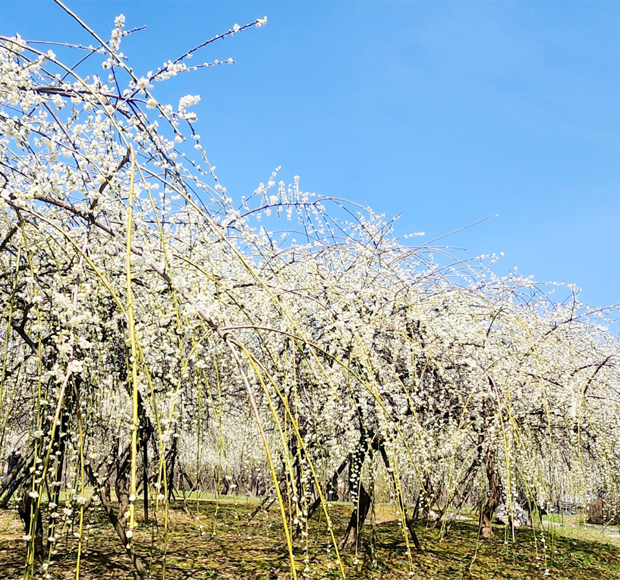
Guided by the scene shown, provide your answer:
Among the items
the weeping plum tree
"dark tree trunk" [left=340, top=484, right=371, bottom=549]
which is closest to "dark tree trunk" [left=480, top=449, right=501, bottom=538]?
the weeping plum tree

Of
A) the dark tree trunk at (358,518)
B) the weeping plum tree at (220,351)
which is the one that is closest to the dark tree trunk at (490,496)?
the weeping plum tree at (220,351)

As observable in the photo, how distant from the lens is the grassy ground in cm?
405

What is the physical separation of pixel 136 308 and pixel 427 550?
3.94 meters

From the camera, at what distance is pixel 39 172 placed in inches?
79.0

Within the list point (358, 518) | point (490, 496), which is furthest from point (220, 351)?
point (490, 496)

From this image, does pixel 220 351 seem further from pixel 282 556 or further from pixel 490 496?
pixel 490 496

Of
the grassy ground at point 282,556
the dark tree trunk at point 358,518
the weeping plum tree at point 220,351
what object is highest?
the weeping plum tree at point 220,351

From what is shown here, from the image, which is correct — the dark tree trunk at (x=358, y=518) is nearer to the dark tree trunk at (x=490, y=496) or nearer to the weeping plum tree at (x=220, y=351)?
the weeping plum tree at (x=220, y=351)

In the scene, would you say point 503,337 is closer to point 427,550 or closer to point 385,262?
point 385,262

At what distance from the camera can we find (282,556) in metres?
4.55

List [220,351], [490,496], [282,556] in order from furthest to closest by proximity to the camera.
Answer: [490,496], [282,556], [220,351]

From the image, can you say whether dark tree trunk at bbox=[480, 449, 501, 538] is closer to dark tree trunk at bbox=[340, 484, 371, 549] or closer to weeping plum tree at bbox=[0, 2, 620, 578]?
weeping plum tree at bbox=[0, 2, 620, 578]

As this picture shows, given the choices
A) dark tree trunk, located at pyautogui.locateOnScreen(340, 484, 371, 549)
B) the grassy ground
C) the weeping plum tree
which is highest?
the weeping plum tree

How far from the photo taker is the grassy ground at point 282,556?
13.3 ft
